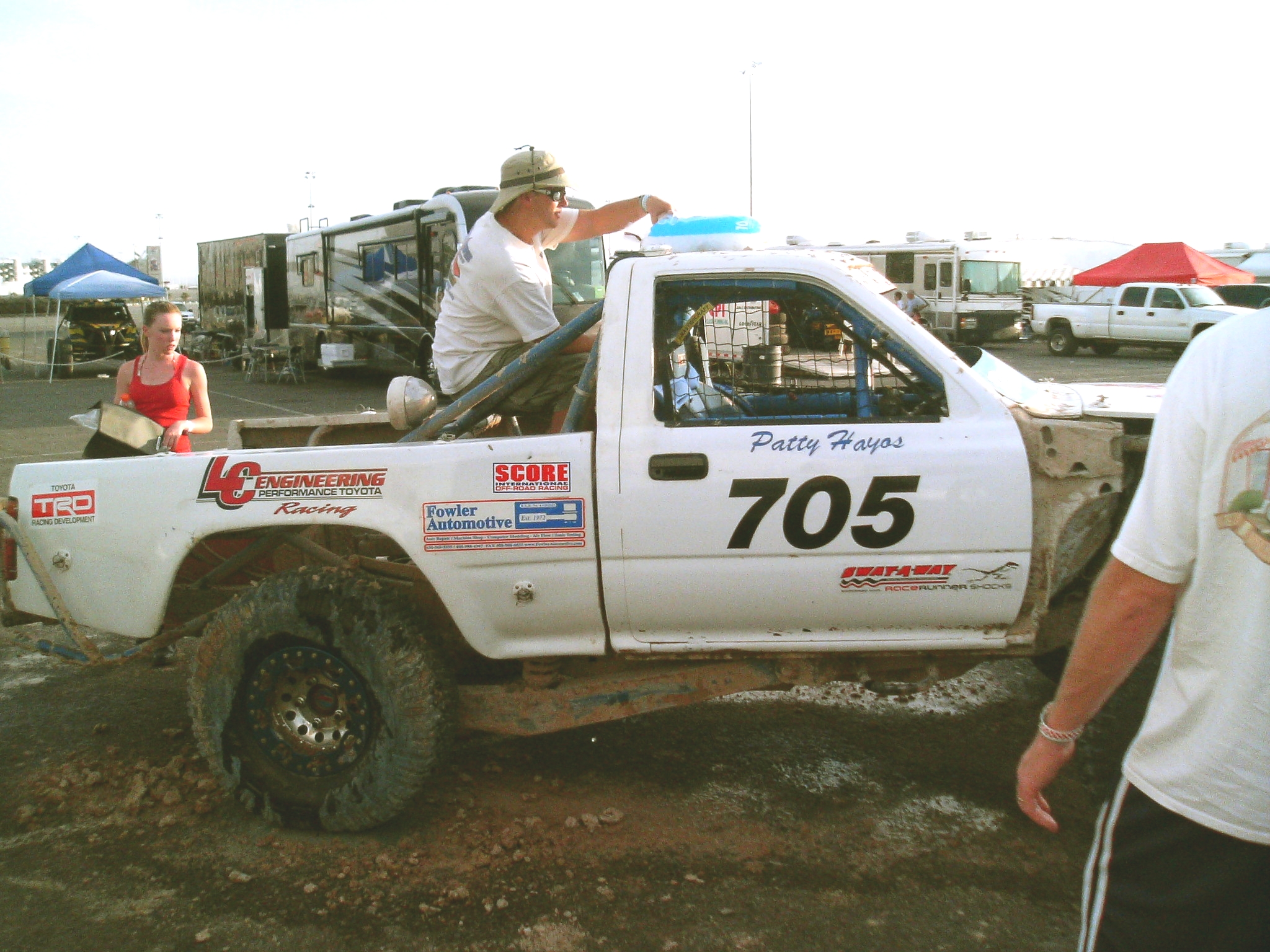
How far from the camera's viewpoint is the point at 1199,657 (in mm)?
1601

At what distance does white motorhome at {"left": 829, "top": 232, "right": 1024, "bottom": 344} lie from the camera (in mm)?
28578

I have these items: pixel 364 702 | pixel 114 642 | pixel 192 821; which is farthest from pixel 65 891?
pixel 114 642

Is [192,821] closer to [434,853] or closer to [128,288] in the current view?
[434,853]

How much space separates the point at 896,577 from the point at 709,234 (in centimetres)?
151

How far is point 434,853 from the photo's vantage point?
3465mm

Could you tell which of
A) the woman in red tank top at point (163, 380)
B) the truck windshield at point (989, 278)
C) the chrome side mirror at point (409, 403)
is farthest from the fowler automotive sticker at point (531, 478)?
the truck windshield at point (989, 278)

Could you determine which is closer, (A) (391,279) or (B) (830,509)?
(B) (830,509)

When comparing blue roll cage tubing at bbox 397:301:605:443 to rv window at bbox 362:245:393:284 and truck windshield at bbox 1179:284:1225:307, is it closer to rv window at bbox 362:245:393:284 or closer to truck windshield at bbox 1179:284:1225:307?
rv window at bbox 362:245:393:284

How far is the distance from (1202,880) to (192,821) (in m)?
3.30

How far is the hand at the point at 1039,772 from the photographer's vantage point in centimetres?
182

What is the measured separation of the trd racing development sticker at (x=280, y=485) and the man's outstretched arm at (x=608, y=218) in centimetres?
182

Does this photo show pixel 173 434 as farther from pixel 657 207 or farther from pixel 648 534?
pixel 648 534

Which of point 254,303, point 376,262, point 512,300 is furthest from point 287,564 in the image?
point 254,303

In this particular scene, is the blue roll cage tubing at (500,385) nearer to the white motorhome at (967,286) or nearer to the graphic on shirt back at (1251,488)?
the graphic on shirt back at (1251,488)
